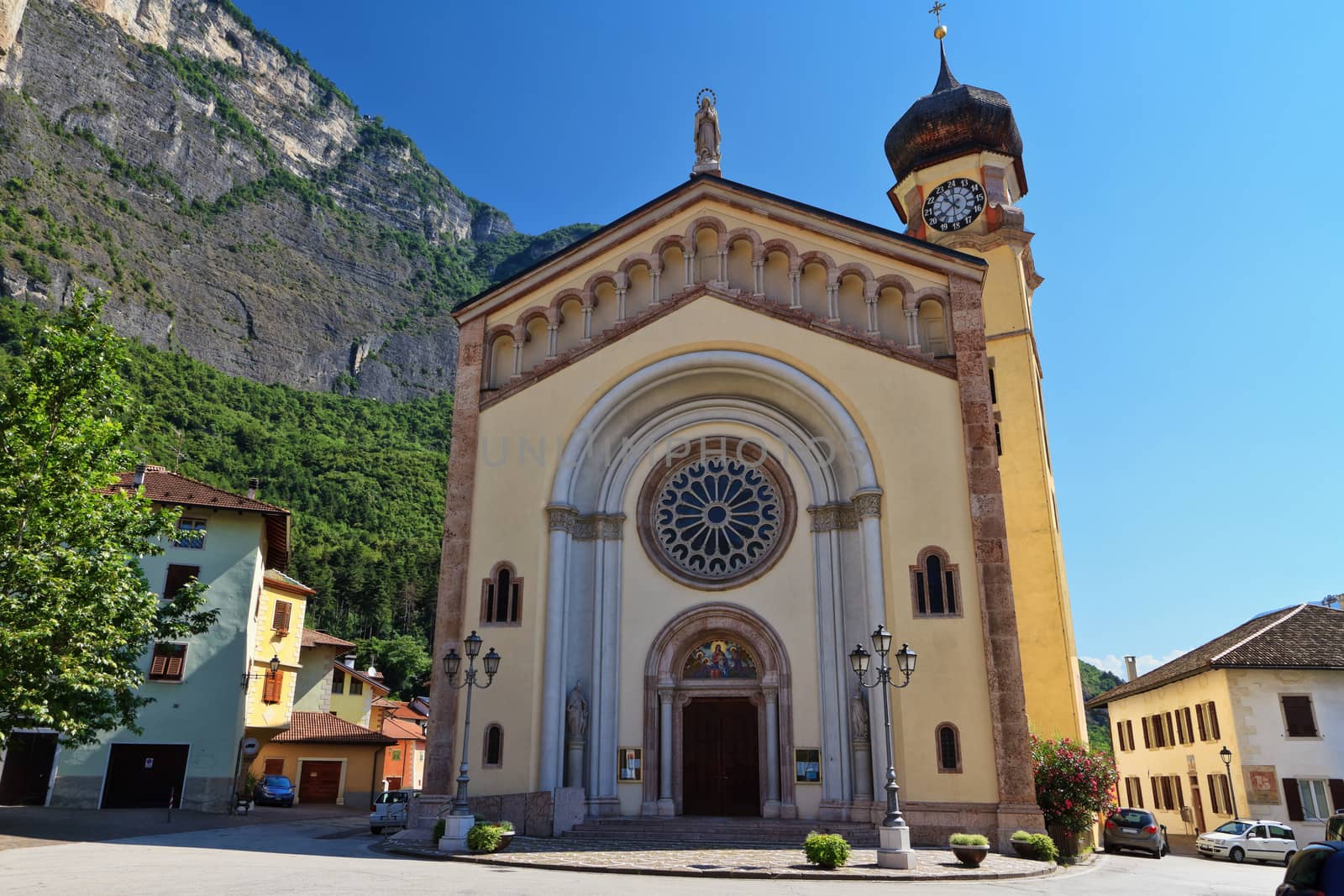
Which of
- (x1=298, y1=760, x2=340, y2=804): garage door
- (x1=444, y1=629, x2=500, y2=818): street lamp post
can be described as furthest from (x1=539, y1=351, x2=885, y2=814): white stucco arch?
(x1=298, y1=760, x2=340, y2=804): garage door

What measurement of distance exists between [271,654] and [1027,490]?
28076 millimetres

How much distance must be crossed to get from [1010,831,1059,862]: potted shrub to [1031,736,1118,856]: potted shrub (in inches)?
77.2

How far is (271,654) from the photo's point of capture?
35469mm

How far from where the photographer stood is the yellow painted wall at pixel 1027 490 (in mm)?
24375

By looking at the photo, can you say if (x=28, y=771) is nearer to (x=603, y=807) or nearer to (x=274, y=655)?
(x=274, y=655)

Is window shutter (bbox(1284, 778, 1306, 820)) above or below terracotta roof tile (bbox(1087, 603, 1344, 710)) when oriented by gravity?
below

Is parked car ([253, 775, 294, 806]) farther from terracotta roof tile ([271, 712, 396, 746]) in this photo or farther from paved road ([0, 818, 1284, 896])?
paved road ([0, 818, 1284, 896])

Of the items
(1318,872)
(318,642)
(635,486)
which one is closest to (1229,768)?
(635,486)

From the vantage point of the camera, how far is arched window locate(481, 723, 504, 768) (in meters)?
21.8

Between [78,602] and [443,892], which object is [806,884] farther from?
[78,602]

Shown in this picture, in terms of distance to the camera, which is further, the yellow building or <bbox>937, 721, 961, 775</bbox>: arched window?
the yellow building

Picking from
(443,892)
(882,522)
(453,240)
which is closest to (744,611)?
(882,522)

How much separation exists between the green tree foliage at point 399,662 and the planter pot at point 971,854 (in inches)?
2472

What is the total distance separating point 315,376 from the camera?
11800 centimetres
